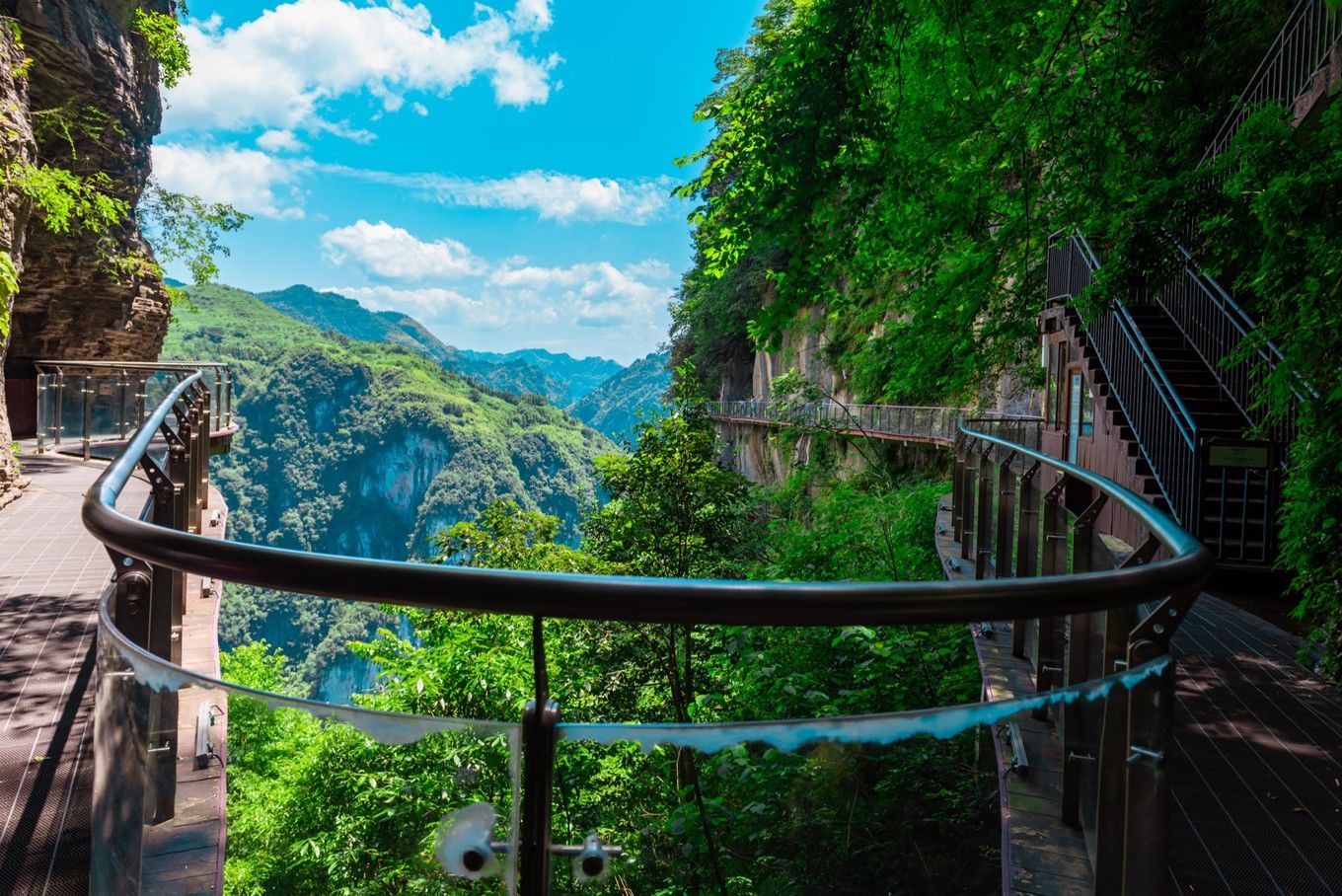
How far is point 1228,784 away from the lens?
3271 millimetres

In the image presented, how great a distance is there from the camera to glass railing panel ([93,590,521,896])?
1.13 metres

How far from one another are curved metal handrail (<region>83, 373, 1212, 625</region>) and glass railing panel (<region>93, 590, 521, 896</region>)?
17 centimetres

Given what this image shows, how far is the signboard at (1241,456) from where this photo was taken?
7109mm

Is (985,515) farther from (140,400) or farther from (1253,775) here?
(140,400)

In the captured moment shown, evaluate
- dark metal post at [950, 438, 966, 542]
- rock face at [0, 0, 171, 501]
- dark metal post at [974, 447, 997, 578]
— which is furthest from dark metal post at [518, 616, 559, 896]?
rock face at [0, 0, 171, 501]

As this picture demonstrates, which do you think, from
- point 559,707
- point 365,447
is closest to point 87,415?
point 559,707

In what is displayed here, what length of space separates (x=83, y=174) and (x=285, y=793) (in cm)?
2019

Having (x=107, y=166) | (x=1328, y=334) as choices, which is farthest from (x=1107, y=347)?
(x=107, y=166)

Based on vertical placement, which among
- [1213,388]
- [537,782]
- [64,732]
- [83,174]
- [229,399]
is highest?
[83,174]

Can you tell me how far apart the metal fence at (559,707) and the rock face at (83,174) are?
15783 millimetres

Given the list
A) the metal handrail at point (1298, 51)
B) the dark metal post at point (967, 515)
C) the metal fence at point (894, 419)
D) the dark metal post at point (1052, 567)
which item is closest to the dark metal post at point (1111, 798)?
the dark metal post at point (1052, 567)

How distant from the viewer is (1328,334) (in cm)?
498

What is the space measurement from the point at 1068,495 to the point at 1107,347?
770 centimetres

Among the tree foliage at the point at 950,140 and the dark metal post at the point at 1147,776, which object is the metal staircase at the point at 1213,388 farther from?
the dark metal post at the point at 1147,776
